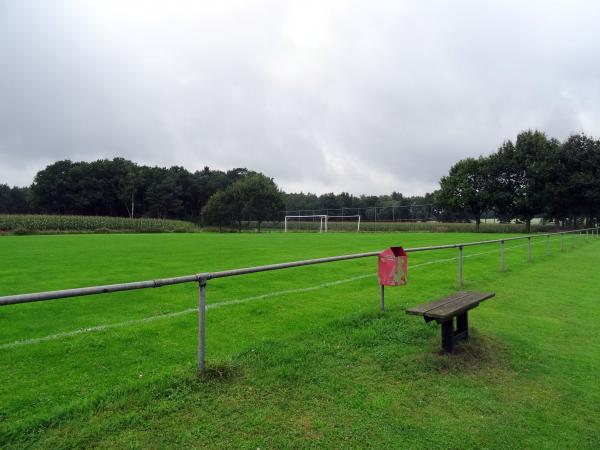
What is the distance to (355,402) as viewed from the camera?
3.53 metres

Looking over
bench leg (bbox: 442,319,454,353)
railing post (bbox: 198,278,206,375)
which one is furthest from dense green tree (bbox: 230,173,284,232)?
railing post (bbox: 198,278,206,375)

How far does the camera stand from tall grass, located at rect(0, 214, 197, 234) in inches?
1601

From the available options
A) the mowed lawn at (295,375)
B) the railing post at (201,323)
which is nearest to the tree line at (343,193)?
the mowed lawn at (295,375)

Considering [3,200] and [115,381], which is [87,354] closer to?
[115,381]

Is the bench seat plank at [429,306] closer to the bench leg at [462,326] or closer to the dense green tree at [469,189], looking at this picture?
the bench leg at [462,326]

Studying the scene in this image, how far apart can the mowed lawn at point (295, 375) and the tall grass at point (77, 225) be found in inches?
1562

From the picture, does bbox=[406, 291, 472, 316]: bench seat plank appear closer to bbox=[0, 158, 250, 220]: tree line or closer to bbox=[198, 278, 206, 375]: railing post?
bbox=[198, 278, 206, 375]: railing post

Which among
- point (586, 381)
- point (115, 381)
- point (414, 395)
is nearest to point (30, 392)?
point (115, 381)

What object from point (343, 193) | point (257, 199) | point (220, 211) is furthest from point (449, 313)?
point (343, 193)

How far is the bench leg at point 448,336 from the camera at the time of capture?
470 cm

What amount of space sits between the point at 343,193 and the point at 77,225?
2938 inches

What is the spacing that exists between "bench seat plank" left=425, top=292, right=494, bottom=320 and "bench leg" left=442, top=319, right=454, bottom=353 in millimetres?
169

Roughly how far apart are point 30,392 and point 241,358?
194 cm

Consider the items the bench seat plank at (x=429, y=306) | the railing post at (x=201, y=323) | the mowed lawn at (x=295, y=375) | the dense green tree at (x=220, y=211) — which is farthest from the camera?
the dense green tree at (x=220, y=211)
